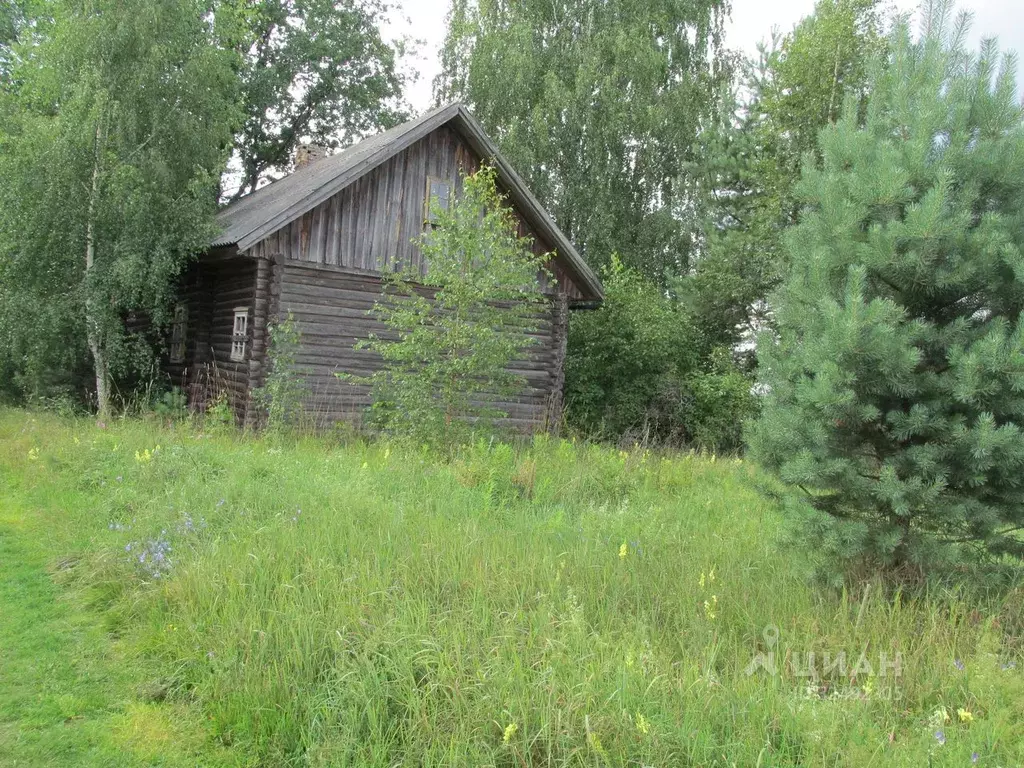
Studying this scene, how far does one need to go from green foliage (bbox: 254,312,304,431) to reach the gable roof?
4.84ft

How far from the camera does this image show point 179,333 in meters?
17.0

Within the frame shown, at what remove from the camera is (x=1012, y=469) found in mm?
3994

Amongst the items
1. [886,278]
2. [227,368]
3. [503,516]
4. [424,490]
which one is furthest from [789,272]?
[227,368]

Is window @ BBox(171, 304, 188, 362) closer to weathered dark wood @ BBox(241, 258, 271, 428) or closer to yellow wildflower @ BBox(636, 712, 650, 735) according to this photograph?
weathered dark wood @ BBox(241, 258, 271, 428)

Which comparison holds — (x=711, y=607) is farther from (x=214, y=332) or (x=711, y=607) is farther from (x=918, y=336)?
(x=214, y=332)

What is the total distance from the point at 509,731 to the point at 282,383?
9.39m

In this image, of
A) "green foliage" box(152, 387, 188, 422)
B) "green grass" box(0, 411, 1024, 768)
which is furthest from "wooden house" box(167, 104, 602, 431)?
"green grass" box(0, 411, 1024, 768)

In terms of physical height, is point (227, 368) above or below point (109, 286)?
below

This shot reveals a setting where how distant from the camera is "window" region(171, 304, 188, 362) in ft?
54.6

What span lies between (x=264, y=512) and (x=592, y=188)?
730 inches

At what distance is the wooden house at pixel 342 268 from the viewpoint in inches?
516

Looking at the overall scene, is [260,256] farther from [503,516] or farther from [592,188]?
[592,188]

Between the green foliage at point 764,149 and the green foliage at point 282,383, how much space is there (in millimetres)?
9914

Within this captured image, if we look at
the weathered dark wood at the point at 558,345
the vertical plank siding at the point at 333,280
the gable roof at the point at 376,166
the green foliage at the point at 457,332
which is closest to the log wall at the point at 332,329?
the vertical plank siding at the point at 333,280
